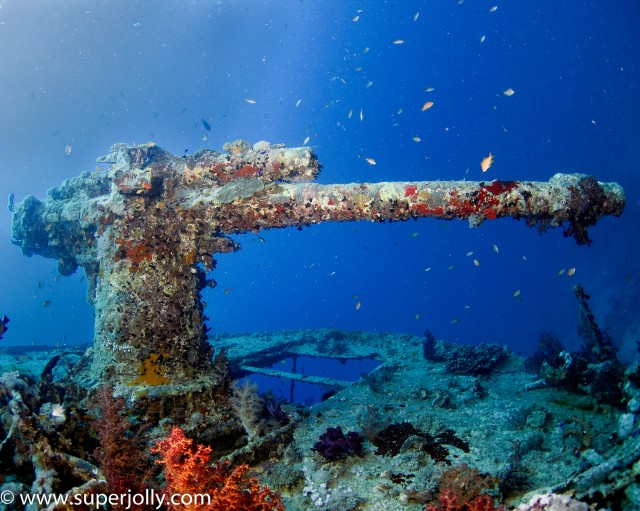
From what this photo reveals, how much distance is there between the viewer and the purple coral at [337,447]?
15.4ft

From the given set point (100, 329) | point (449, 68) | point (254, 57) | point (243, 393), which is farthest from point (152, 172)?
point (449, 68)

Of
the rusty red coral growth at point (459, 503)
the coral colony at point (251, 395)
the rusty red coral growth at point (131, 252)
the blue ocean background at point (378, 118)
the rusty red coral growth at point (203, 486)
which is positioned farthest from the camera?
the blue ocean background at point (378, 118)

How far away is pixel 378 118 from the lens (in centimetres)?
12375

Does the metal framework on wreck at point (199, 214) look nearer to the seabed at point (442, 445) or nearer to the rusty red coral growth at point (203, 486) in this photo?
the seabed at point (442, 445)

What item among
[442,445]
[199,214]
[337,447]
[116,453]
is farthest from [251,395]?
[199,214]

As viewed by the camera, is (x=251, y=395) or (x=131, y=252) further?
(x=131, y=252)

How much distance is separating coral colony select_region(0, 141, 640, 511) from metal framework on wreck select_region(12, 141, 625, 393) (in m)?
0.02

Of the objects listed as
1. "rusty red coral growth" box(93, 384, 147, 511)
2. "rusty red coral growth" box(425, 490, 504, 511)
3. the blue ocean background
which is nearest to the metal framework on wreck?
"rusty red coral growth" box(93, 384, 147, 511)

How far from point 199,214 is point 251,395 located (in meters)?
2.96

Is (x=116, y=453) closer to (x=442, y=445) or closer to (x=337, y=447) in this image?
(x=337, y=447)

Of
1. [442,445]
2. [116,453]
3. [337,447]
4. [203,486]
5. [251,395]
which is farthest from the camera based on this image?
[251,395]

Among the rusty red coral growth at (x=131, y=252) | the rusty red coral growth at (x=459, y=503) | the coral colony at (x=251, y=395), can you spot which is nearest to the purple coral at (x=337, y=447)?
the coral colony at (x=251, y=395)

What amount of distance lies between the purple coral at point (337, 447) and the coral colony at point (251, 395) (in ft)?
0.09

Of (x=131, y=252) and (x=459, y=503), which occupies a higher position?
(x=131, y=252)
